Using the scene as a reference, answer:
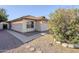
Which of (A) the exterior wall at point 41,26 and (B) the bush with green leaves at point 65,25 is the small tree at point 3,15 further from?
(B) the bush with green leaves at point 65,25

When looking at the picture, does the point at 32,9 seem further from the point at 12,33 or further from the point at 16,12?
the point at 12,33

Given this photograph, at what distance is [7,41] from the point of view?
3955 millimetres

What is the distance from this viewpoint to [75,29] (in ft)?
12.9

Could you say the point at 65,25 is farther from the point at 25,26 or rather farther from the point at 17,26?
the point at 17,26

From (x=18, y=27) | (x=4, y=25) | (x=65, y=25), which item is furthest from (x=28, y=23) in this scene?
(x=65, y=25)

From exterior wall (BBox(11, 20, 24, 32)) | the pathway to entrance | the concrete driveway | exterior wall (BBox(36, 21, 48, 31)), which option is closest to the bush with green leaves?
exterior wall (BBox(36, 21, 48, 31))

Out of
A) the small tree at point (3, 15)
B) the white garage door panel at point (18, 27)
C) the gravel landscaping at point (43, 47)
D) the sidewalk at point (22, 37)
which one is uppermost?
the small tree at point (3, 15)

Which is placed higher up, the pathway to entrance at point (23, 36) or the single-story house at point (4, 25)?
the single-story house at point (4, 25)

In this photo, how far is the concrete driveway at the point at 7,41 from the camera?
3.94m

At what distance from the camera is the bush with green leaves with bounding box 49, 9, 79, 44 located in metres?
3.93

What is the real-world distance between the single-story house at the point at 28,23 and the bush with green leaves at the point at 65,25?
127mm

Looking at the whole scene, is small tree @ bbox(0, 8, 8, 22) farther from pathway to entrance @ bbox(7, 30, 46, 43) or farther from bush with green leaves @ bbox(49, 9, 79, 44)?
bush with green leaves @ bbox(49, 9, 79, 44)

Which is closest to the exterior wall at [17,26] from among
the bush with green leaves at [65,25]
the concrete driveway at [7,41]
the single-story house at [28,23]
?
the single-story house at [28,23]
